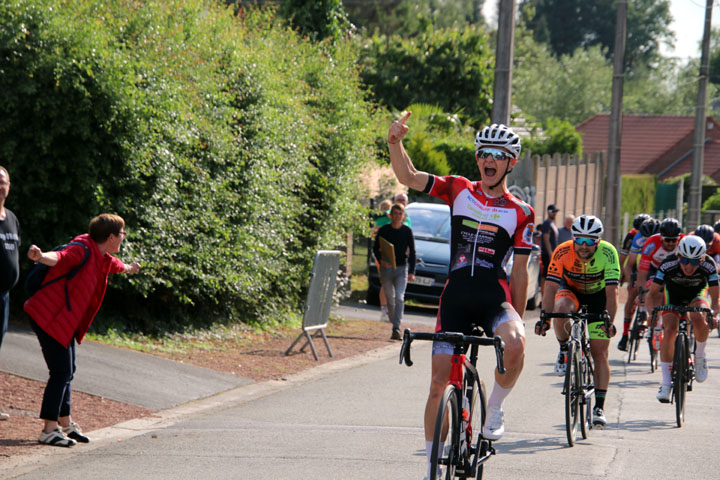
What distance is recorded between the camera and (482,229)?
6.36 metres

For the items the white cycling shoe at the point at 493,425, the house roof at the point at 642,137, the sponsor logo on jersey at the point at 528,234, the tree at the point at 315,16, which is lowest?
the white cycling shoe at the point at 493,425

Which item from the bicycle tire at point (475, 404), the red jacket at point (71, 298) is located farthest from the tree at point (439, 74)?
the bicycle tire at point (475, 404)

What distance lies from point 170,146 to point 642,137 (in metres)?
57.4

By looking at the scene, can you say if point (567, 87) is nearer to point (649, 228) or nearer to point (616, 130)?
point (616, 130)

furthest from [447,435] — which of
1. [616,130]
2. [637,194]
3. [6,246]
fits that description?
[637,194]

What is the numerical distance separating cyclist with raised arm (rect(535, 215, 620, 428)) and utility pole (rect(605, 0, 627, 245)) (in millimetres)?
16269

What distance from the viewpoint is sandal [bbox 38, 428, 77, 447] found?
7.58 metres

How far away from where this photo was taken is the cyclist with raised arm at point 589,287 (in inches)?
357

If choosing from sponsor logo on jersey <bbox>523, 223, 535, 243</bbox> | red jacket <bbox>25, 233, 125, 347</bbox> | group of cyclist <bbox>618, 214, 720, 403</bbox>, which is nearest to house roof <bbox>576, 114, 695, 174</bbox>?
group of cyclist <bbox>618, 214, 720, 403</bbox>

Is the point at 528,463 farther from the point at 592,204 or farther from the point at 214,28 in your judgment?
the point at 592,204

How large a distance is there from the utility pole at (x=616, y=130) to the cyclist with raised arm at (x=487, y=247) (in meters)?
19.2

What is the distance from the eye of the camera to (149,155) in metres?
11.4

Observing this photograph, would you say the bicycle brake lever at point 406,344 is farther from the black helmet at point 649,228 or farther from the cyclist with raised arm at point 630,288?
the cyclist with raised arm at point 630,288

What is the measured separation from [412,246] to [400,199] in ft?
3.88
